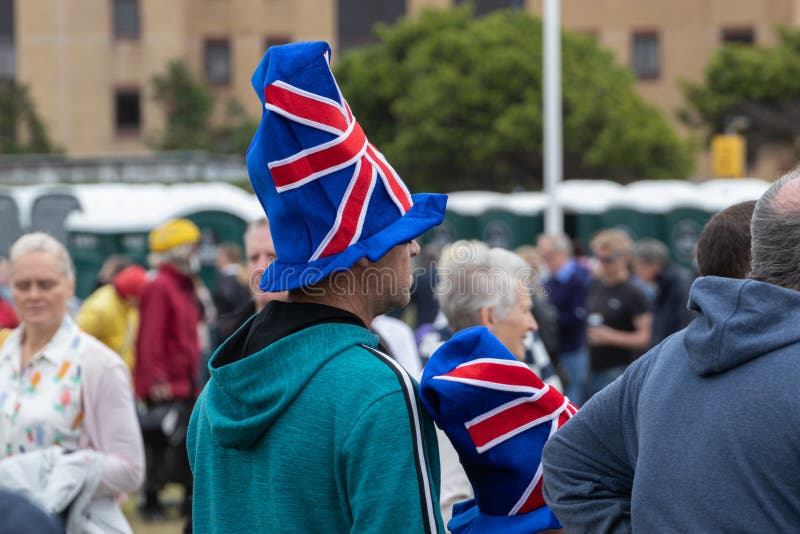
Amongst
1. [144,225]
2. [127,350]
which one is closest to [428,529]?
[127,350]

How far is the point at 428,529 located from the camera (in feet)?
7.73

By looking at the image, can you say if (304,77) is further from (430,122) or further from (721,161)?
(430,122)

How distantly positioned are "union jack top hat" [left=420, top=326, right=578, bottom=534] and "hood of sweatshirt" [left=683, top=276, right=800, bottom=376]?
0.42 metres

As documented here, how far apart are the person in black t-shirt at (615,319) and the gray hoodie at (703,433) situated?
8441 mm

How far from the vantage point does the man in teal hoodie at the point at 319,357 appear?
7.75 ft

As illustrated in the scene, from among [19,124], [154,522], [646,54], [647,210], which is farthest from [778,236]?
[646,54]

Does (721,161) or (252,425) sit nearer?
(252,425)

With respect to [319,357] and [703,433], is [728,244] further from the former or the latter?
[319,357]

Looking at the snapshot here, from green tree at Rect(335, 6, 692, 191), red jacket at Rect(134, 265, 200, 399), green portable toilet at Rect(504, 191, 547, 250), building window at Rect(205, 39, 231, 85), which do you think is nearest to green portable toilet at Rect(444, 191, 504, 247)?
green portable toilet at Rect(504, 191, 547, 250)

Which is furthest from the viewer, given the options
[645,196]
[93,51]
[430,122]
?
[93,51]

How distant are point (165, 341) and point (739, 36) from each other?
169 feet

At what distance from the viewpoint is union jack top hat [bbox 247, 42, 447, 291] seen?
99.7 inches

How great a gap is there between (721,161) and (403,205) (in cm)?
2716

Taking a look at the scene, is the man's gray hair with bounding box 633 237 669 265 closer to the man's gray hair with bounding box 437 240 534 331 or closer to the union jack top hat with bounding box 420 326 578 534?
the man's gray hair with bounding box 437 240 534 331
